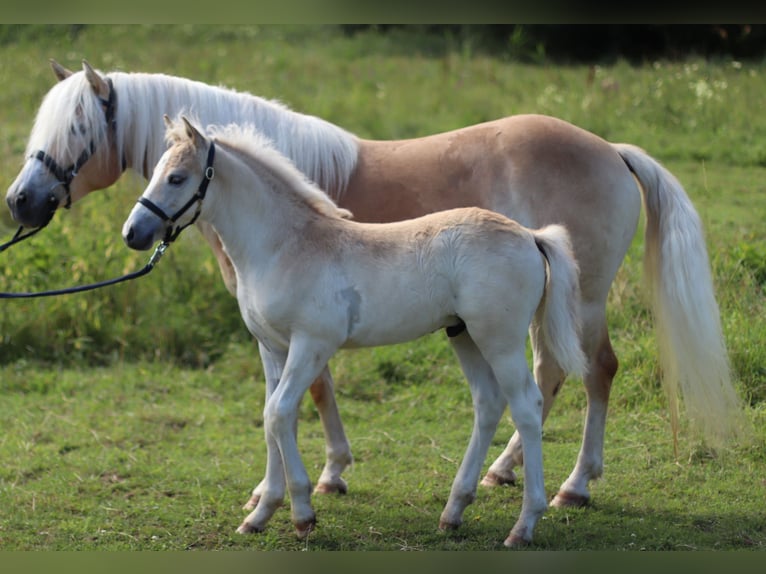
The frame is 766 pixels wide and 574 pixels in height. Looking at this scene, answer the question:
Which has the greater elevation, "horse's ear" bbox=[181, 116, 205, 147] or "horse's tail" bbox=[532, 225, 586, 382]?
"horse's ear" bbox=[181, 116, 205, 147]

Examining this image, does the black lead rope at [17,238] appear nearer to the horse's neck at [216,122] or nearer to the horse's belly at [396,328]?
the horse's neck at [216,122]

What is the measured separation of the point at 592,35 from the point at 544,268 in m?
9.58

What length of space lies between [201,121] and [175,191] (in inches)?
46.6

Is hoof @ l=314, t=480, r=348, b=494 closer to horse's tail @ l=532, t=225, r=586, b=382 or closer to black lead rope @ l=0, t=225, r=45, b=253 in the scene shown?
horse's tail @ l=532, t=225, r=586, b=382

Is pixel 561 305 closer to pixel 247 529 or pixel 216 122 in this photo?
pixel 247 529

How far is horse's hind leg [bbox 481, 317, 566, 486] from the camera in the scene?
5090 millimetres

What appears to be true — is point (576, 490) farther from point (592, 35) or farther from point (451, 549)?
point (592, 35)

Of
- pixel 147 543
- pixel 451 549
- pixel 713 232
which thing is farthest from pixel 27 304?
pixel 713 232

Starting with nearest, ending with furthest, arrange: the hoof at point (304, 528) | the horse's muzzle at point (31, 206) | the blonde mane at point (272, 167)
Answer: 1. the blonde mane at point (272, 167)
2. the hoof at point (304, 528)
3. the horse's muzzle at point (31, 206)

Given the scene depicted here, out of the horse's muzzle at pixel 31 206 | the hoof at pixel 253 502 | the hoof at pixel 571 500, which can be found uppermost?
the horse's muzzle at pixel 31 206

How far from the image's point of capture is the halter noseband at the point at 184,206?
3936 mm

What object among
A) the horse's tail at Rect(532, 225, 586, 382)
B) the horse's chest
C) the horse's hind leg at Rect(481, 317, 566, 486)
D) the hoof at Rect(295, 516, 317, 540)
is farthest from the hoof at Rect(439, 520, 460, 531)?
the horse's chest

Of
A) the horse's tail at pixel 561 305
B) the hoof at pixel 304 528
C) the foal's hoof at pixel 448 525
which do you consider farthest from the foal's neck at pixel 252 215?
the foal's hoof at pixel 448 525

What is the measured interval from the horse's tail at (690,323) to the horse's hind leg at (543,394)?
538 mm
